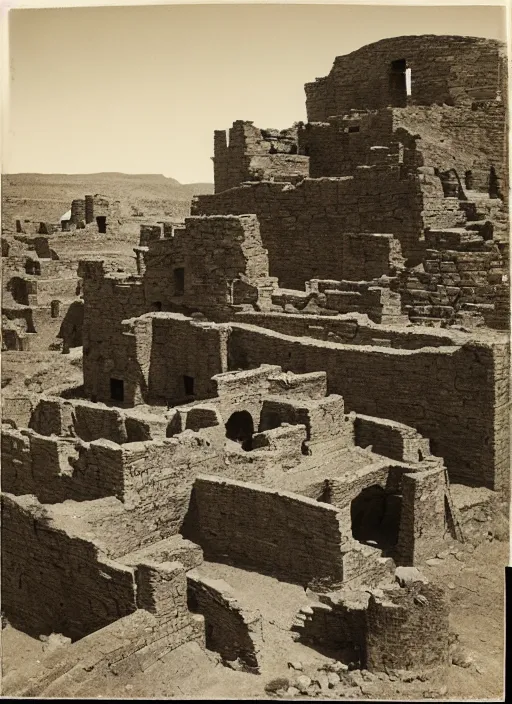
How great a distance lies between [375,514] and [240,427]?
338cm

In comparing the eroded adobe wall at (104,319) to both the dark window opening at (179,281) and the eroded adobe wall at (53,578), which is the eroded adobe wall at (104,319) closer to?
the dark window opening at (179,281)

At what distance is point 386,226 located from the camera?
24281 millimetres

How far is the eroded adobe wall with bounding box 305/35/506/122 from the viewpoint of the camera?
87.0 feet

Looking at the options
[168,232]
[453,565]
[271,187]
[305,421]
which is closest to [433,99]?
[271,187]

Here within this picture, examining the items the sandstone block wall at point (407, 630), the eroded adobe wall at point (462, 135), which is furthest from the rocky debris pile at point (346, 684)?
the eroded adobe wall at point (462, 135)

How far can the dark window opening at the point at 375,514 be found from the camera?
1928 centimetres

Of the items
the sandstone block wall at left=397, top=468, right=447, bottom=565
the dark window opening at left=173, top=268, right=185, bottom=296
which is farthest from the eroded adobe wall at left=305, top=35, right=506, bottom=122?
the sandstone block wall at left=397, top=468, right=447, bottom=565

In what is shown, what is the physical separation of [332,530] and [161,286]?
10.7 m

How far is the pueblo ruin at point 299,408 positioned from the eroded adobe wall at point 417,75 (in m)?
0.06

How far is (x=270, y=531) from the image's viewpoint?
17.3 meters

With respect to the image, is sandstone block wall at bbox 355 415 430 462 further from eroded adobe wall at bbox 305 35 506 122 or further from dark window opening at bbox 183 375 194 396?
eroded adobe wall at bbox 305 35 506 122

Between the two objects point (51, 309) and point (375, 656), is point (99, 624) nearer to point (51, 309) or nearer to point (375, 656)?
point (375, 656)

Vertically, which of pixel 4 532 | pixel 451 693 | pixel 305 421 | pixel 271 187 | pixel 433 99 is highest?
pixel 433 99

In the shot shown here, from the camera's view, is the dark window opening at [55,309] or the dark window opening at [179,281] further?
the dark window opening at [55,309]
